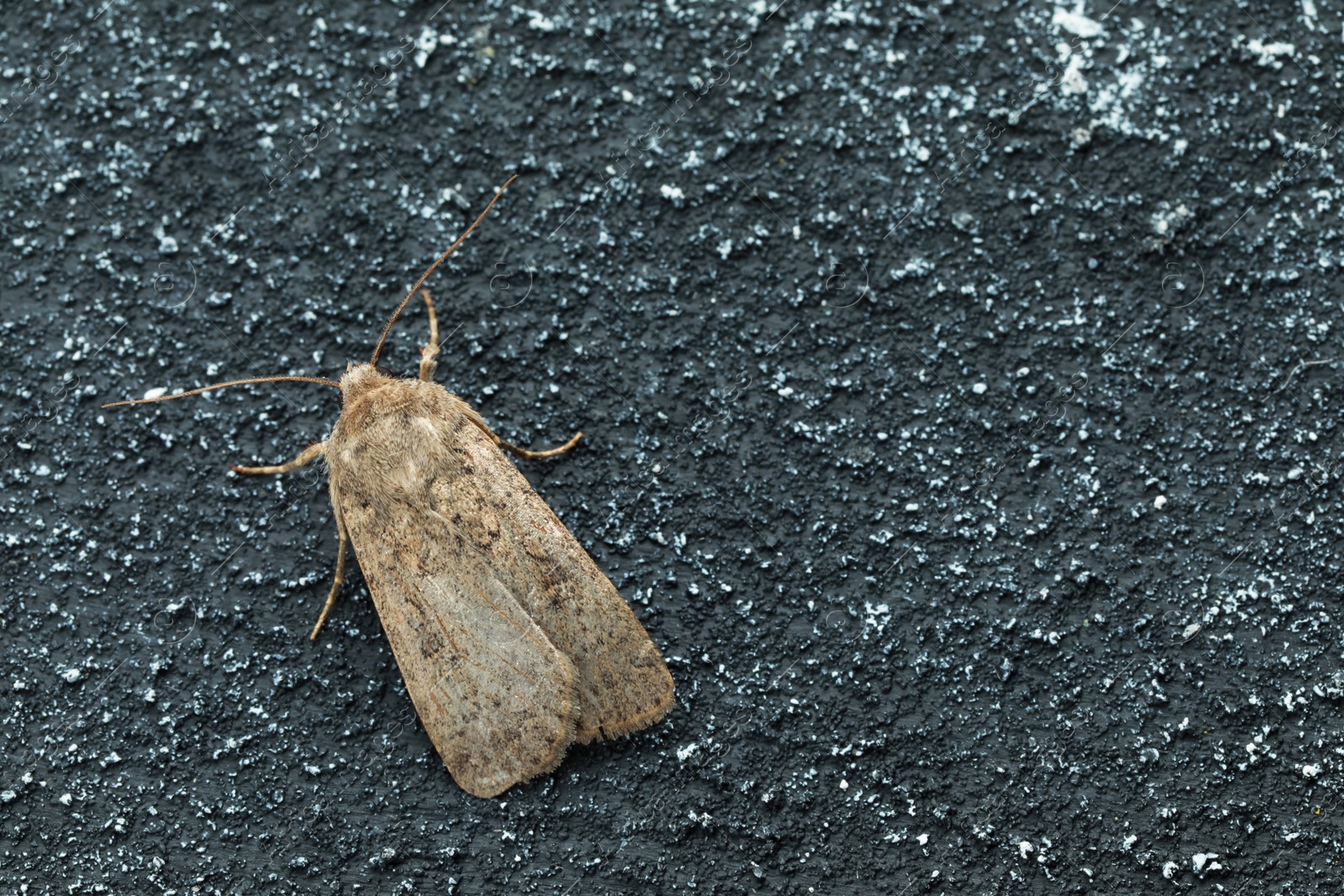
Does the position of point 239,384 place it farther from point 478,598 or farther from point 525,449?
point 478,598

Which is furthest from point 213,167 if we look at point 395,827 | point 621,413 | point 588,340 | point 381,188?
point 395,827

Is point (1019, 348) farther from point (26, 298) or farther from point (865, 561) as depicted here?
point (26, 298)

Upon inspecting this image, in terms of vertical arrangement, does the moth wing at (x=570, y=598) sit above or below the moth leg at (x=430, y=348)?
below

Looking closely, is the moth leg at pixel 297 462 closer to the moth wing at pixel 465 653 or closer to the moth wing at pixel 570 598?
the moth wing at pixel 465 653

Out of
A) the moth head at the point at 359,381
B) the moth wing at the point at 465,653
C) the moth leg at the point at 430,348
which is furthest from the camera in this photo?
the moth leg at the point at 430,348

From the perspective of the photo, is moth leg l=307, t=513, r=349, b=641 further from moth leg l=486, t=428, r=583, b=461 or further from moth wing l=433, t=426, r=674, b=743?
moth leg l=486, t=428, r=583, b=461

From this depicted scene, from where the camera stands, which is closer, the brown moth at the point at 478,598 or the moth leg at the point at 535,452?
the brown moth at the point at 478,598

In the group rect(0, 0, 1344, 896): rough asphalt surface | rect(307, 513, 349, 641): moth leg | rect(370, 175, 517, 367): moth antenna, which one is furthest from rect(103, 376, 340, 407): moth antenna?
rect(307, 513, 349, 641): moth leg

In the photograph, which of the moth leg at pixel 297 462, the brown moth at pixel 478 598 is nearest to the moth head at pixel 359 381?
the brown moth at pixel 478 598
